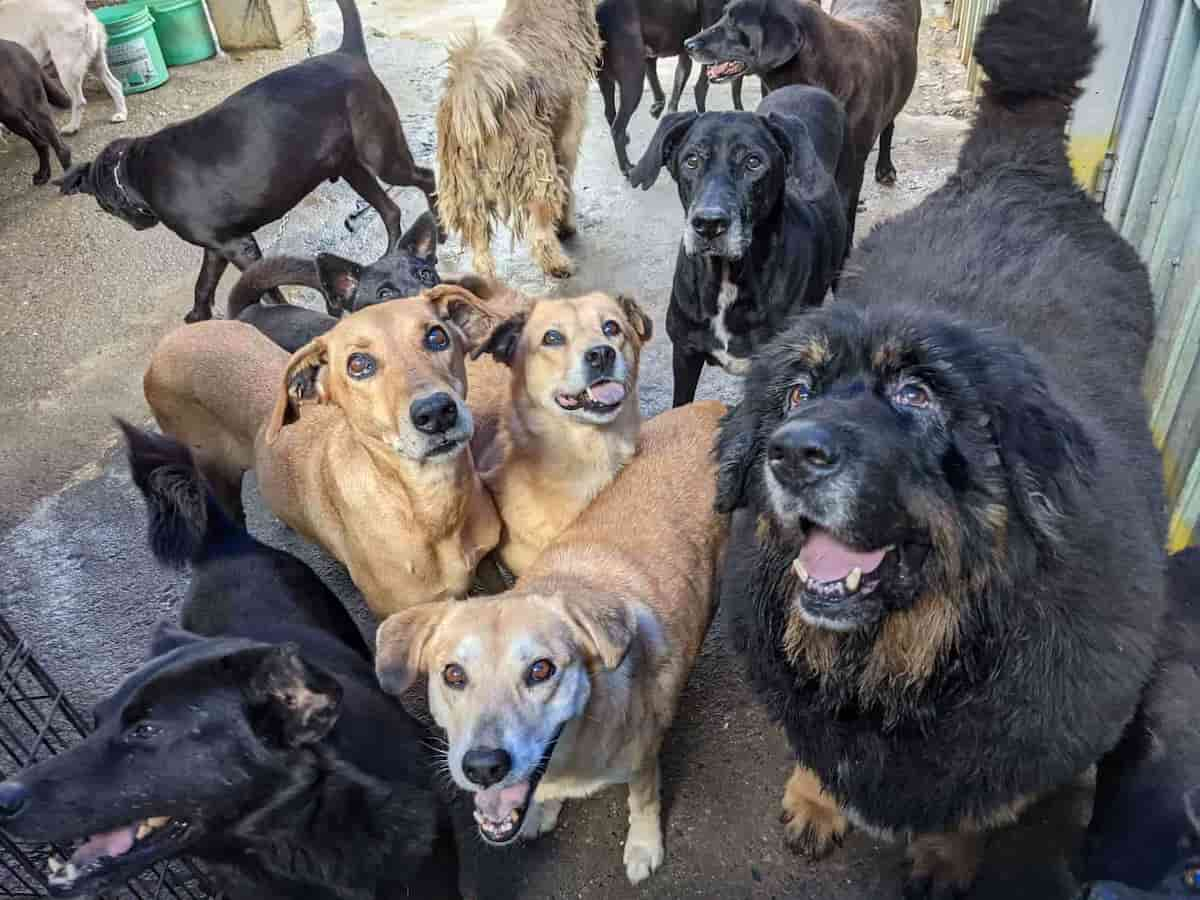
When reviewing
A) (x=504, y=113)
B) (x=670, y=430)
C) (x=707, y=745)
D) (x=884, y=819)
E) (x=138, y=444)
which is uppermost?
(x=504, y=113)

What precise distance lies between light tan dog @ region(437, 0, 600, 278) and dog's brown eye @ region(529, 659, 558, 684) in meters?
3.57

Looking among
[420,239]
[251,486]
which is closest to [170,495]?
[251,486]

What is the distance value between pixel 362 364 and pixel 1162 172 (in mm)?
3694

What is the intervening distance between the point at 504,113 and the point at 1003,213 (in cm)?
324

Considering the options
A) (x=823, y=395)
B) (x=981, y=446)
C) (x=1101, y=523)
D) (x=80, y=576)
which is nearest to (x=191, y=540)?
(x=80, y=576)

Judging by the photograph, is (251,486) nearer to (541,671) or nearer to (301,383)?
(301,383)

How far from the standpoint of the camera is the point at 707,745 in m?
3.27

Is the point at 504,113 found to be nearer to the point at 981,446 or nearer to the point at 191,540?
the point at 191,540

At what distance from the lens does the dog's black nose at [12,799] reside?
5.96ft

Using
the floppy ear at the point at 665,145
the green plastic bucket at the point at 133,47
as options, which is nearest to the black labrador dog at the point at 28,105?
the green plastic bucket at the point at 133,47

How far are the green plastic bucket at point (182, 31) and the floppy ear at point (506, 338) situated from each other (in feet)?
27.2

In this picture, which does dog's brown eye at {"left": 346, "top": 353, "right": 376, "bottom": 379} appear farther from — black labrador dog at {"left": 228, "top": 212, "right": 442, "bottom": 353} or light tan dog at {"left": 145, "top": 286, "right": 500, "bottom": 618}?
black labrador dog at {"left": 228, "top": 212, "right": 442, "bottom": 353}

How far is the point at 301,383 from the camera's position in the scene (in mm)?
3092

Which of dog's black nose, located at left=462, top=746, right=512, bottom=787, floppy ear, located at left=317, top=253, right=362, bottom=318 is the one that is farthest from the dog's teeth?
floppy ear, located at left=317, top=253, right=362, bottom=318
